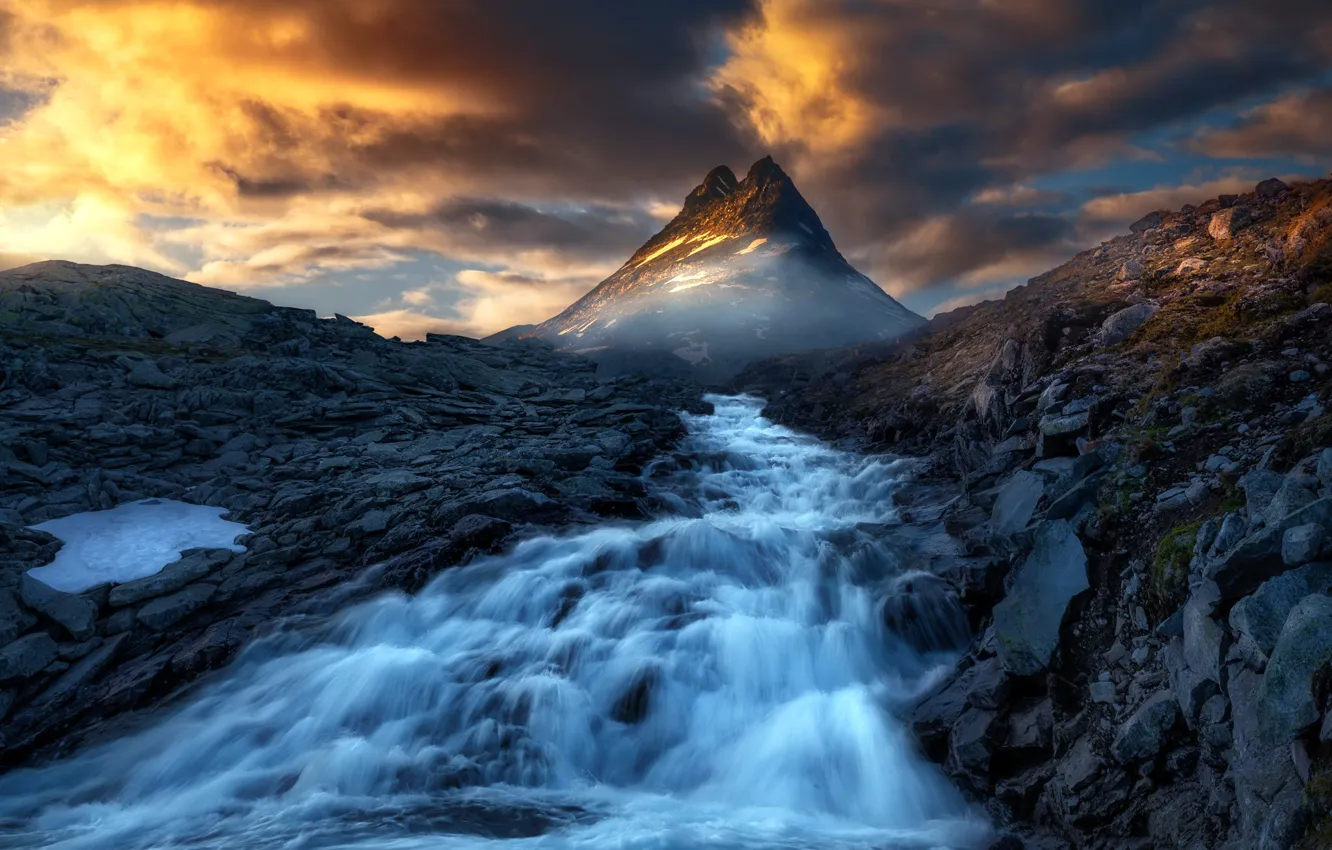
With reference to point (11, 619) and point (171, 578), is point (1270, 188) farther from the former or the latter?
point (11, 619)

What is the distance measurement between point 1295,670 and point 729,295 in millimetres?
113315

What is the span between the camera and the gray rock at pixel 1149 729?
733cm

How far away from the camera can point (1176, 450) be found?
407 inches

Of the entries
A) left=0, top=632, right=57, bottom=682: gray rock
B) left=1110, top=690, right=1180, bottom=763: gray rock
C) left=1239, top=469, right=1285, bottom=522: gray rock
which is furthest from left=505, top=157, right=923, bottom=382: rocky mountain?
left=1110, top=690, right=1180, bottom=763: gray rock

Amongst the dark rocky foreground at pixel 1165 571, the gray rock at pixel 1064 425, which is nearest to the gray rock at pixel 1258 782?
the dark rocky foreground at pixel 1165 571

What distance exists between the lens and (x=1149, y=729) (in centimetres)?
744

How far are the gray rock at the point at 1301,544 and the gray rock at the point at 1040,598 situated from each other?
3365 mm

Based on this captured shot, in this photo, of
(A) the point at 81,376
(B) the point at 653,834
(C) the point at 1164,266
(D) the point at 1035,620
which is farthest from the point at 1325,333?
(A) the point at 81,376

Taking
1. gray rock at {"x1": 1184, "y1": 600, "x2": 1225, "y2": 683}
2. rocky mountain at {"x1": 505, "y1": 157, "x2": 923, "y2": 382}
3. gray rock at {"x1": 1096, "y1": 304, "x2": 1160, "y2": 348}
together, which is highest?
rocky mountain at {"x1": 505, "y1": 157, "x2": 923, "y2": 382}

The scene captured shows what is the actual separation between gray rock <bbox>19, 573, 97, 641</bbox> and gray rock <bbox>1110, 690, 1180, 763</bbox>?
813 inches

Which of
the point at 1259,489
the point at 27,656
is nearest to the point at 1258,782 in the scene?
the point at 1259,489

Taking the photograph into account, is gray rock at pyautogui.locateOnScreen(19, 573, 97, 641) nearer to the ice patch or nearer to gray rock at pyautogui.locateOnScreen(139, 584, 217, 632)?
the ice patch

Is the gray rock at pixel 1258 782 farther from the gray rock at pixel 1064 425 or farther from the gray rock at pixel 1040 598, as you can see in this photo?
the gray rock at pixel 1064 425

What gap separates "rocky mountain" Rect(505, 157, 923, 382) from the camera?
302 ft
